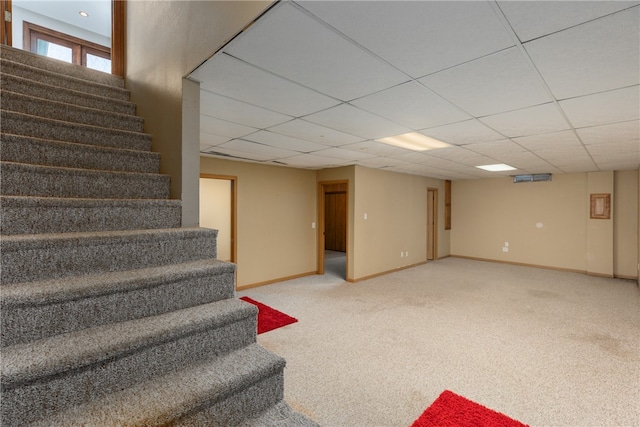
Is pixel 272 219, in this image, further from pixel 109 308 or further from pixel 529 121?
pixel 109 308

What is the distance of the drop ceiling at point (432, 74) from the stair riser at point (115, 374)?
1.52 m

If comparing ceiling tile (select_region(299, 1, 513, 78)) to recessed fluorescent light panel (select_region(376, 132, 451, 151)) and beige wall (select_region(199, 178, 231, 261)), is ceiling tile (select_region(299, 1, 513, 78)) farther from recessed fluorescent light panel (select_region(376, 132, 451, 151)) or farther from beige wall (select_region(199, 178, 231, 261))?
beige wall (select_region(199, 178, 231, 261))

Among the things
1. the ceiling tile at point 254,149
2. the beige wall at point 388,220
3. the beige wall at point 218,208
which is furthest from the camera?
the beige wall at point 218,208

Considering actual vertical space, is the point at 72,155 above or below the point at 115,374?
above

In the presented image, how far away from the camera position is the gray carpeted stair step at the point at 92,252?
1308mm

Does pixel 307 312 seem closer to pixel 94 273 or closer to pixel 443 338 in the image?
pixel 443 338

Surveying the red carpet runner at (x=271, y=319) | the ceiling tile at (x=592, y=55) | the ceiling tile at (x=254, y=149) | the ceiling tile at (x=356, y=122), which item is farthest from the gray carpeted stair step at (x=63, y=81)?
the ceiling tile at (x=592, y=55)

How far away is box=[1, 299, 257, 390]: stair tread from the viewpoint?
1.02 meters

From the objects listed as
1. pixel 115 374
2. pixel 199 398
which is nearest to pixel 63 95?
pixel 115 374

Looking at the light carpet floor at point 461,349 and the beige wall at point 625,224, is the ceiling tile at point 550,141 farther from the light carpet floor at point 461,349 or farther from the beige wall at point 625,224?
the beige wall at point 625,224

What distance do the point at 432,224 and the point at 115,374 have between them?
8.26 meters

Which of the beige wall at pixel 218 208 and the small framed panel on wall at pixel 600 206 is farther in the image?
the beige wall at pixel 218 208

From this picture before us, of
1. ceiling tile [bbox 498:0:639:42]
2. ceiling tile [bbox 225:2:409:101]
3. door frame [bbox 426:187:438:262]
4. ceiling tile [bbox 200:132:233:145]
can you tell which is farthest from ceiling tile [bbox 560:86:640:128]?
door frame [bbox 426:187:438:262]

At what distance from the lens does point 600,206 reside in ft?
21.0
